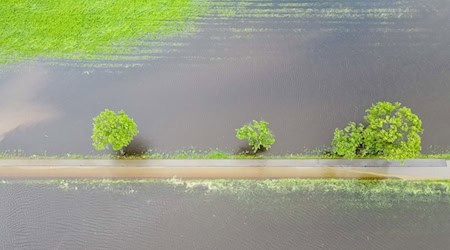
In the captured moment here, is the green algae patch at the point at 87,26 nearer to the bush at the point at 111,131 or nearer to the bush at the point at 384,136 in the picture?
the bush at the point at 111,131

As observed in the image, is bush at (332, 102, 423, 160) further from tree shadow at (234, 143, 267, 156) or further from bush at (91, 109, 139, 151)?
bush at (91, 109, 139, 151)

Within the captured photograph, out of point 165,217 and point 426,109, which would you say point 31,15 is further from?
point 426,109

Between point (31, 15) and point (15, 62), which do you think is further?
point (31, 15)

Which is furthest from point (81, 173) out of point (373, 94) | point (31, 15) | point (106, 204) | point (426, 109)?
point (426, 109)

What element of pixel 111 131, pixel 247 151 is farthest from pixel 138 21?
pixel 247 151

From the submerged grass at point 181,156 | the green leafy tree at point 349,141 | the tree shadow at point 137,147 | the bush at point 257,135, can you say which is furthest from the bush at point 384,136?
the tree shadow at point 137,147

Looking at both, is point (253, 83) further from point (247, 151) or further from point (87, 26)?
point (87, 26)

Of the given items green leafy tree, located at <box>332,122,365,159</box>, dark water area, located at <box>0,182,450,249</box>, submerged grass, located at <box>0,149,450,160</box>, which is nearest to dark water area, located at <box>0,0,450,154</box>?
submerged grass, located at <box>0,149,450,160</box>

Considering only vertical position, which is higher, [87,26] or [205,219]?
[87,26]
